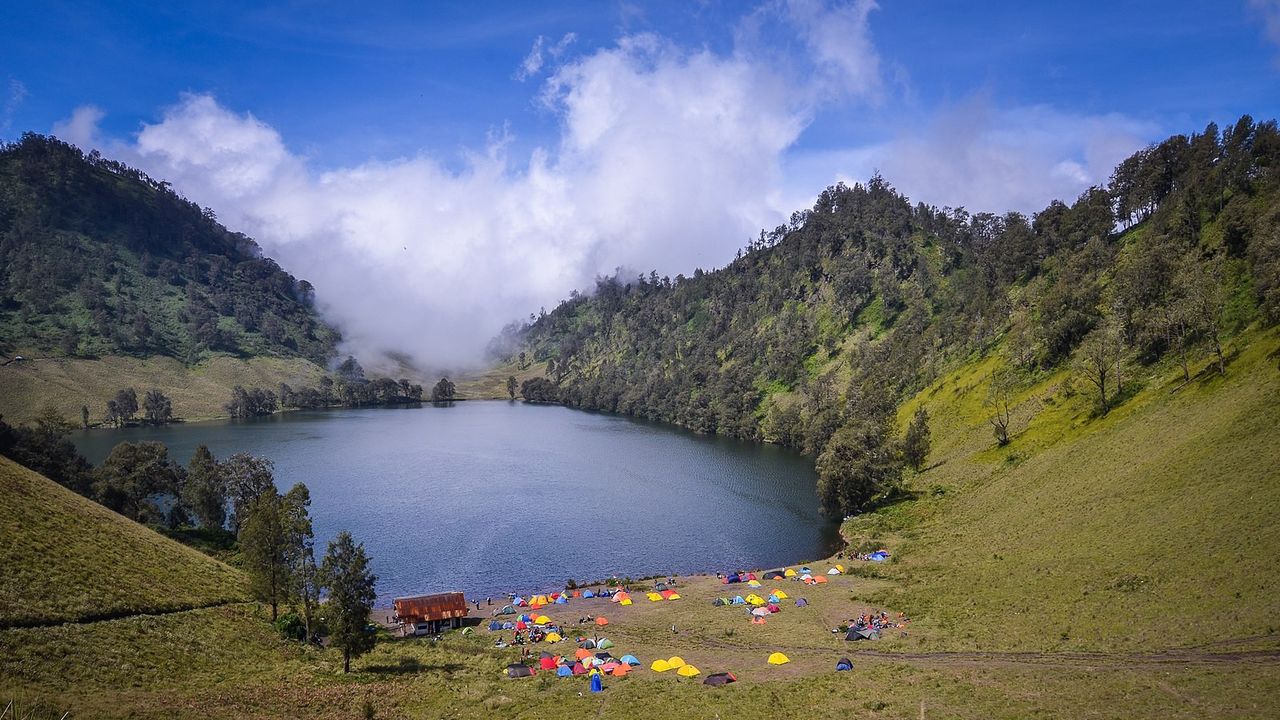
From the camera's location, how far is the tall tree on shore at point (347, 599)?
5022 cm

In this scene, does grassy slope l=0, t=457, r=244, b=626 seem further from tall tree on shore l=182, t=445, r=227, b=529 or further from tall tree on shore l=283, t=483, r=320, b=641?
tall tree on shore l=182, t=445, r=227, b=529

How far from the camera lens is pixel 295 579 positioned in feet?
198

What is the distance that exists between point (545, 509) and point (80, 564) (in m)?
74.9

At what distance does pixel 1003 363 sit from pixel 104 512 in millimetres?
152220

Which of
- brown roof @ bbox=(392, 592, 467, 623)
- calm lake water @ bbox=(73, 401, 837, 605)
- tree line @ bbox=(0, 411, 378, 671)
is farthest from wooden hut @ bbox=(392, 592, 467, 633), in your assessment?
calm lake water @ bbox=(73, 401, 837, 605)

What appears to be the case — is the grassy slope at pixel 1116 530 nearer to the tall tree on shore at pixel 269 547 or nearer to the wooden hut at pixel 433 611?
the wooden hut at pixel 433 611

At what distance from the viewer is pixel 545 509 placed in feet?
398

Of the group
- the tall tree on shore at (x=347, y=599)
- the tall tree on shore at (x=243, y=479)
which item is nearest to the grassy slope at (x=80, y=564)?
the tall tree on shore at (x=347, y=599)

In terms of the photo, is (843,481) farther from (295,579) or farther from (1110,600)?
(295,579)

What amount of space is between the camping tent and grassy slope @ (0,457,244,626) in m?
44.5

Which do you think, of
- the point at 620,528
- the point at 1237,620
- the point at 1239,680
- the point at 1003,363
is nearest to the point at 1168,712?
the point at 1239,680

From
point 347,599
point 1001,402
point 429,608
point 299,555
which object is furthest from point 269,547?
point 1001,402

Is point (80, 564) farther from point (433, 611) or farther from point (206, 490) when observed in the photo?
point (206, 490)

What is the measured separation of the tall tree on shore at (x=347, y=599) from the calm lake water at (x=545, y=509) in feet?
98.7
